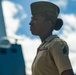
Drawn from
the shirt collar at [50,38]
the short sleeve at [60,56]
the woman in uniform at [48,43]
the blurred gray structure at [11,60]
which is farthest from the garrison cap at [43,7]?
the blurred gray structure at [11,60]

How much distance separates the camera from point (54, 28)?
295 centimetres

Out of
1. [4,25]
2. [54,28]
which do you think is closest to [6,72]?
[4,25]

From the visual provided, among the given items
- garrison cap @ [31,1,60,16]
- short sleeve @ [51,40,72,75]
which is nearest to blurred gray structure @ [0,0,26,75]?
garrison cap @ [31,1,60,16]

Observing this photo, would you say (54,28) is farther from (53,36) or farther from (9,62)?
(9,62)

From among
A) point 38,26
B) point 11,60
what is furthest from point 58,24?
point 11,60

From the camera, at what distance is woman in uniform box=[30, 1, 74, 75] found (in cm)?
264

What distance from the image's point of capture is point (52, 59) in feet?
8.91

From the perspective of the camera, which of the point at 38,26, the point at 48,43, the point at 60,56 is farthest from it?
the point at 38,26

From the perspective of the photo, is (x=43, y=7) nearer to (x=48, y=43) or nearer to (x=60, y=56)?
(x=48, y=43)

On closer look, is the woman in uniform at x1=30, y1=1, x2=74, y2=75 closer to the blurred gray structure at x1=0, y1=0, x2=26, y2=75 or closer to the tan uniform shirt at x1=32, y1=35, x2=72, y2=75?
the tan uniform shirt at x1=32, y1=35, x2=72, y2=75

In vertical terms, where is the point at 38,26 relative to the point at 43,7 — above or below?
below

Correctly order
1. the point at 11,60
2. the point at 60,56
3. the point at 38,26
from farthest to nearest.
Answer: the point at 11,60 → the point at 38,26 → the point at 60,56

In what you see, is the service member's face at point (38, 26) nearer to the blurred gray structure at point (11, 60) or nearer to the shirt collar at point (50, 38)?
the shirt collar at point (50, 38)

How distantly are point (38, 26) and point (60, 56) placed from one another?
40 cm
